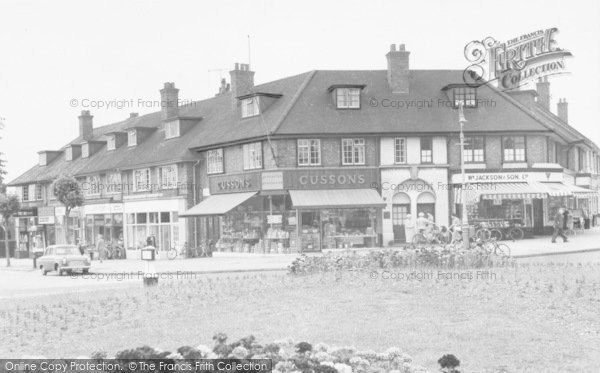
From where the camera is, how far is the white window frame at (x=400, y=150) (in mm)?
37188

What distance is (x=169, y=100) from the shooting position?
161 ft

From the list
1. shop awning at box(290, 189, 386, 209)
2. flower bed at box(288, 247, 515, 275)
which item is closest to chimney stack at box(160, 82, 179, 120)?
shop awning at box(290, 189, 386, 209)

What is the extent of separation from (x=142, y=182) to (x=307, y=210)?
1479cm

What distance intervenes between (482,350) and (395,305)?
312 centimetres

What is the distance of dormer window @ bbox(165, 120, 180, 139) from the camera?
4634cm

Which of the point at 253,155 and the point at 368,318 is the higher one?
the point at 253,155

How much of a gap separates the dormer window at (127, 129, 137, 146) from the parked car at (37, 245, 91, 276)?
65.2ft

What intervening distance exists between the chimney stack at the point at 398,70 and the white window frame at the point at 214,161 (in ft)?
33.1

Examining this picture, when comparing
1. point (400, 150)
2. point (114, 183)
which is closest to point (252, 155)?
point (400, 150)

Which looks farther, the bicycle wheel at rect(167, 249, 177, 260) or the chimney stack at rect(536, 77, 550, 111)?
the chimney stack at rect(536, 77, 550, 111)

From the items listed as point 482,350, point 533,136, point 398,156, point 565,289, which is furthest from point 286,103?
point 482,350

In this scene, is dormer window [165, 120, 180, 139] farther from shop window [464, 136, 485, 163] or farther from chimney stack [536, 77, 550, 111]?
chimney stack [536, 77, 550, 111]

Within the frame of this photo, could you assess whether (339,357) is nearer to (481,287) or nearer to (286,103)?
(481,287)

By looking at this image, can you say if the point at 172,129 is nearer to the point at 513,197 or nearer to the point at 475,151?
the point at 475,151
